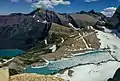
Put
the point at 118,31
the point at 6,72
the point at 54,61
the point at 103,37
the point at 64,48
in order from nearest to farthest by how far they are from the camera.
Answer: the point at 6,72
the point at 54,61
the point at 64,48
the point at 103,37
the point at 118,31

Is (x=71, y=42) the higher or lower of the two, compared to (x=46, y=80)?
lower

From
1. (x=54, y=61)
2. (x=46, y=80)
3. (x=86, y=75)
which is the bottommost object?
(x=54, y=61)

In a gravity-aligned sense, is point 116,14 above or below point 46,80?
below

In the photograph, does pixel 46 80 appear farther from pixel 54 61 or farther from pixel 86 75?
pixel 54 61

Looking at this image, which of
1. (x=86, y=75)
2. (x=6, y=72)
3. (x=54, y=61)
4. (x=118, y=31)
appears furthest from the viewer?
(x=118, y=31)

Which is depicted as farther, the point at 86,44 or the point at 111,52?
the point at 86,44

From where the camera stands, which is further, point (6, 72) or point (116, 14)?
point (116, 14)


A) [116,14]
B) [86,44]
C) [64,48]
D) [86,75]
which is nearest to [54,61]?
[64,48]

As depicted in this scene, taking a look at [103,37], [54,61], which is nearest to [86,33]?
[103,37]

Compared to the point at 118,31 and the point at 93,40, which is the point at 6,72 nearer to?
the point at 93,40
